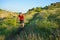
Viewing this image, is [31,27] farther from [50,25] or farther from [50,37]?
[50,37]

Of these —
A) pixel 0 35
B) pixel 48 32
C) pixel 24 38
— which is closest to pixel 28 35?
pixel 24 38

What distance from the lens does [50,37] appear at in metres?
17.3

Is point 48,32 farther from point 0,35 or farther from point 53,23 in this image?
point 0,35

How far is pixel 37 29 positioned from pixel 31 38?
65.8 inches

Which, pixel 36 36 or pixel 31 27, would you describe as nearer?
pixel 36 36

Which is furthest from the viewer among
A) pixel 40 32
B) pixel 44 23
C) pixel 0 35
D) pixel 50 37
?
pixel 0 35

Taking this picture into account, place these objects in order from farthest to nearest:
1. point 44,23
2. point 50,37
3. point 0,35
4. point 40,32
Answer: point 0,35 → point 44,23 → point 40,32 → point 50,37

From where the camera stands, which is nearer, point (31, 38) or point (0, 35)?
point (31, 38)

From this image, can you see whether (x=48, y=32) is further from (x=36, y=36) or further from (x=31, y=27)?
(x=31, y=27)

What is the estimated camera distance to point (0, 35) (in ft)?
73.7

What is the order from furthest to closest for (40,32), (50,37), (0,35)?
(0,35)
(40,32)
(50,37)

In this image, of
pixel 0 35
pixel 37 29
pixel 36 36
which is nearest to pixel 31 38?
pixel 36 36

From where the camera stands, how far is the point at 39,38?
17.3 metres

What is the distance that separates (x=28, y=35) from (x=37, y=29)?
3.79 ft
